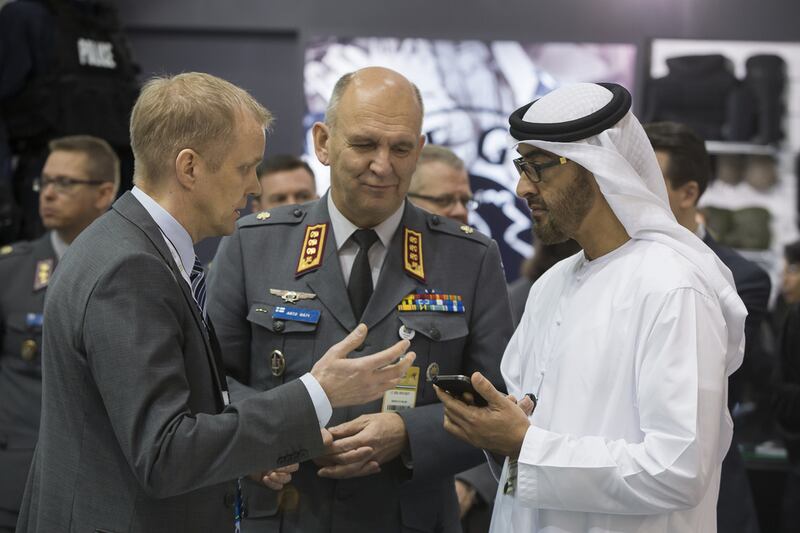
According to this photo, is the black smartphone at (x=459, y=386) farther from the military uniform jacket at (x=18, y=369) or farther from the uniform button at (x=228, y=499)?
the military uniform jacket at (x=18, y=369)

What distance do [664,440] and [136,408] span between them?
1.05 meters

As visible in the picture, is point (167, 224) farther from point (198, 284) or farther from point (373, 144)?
point (373, 144)

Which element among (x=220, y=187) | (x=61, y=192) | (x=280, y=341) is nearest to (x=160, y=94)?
(x=220, y=187)

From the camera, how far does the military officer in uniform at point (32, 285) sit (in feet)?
12.3

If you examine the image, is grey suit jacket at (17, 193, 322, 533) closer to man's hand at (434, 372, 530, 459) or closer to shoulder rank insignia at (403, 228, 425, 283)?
man's hand at (434, 372, 530, 459)

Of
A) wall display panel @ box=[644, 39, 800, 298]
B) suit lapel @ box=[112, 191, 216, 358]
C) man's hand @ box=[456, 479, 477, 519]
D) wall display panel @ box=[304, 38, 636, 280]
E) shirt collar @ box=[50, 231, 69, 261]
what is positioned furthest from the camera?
wall display panel @ box=[304, 38, 636, 280]

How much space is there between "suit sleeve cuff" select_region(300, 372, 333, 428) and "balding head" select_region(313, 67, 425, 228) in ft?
2.71

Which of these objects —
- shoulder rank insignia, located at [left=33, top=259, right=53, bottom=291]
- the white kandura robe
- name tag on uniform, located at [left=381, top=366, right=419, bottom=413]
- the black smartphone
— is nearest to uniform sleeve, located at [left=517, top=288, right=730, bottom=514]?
the white kandura robe

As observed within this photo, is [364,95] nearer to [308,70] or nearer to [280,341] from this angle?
[280,341]

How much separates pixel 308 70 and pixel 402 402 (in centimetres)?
409

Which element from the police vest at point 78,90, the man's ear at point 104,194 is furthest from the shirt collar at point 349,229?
the police vest at point 78,90

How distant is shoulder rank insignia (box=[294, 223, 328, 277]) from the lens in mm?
2805

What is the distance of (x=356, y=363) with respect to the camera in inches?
81.0

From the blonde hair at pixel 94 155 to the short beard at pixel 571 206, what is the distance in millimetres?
2535
